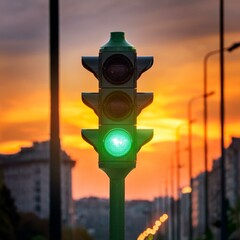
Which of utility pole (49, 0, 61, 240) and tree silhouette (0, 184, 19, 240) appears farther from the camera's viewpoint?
tree silhouette (0, 184, 19, 240)

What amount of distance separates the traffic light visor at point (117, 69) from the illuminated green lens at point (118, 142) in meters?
0.54

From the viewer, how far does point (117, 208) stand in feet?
55.2

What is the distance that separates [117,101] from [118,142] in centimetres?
44

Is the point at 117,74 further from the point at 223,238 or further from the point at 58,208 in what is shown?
the point at 223,238

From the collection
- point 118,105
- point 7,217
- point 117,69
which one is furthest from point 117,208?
point 7,217

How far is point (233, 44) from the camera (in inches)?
2398

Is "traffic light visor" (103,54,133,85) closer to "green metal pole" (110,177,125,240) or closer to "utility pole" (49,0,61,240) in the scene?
"green metal pole" (110,177,125,240)

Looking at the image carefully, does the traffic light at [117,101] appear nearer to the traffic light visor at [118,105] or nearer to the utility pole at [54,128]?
the traffic light visor at [118,105]

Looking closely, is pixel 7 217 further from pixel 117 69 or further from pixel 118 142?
pixel 117 69

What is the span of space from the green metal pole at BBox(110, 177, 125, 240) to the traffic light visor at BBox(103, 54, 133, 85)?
1.06 m

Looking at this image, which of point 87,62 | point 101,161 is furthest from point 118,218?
point 87,62

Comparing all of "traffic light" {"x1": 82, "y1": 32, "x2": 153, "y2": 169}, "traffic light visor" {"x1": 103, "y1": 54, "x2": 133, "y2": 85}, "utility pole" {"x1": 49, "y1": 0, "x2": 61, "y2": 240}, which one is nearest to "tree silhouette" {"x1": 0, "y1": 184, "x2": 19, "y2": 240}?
"utility pole" {"x1": 49, "y1": 0, "x2": 61, "y2": 240}

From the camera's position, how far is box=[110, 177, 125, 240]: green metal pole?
16.8m

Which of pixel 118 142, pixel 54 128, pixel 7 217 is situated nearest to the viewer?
pixel 118 142
